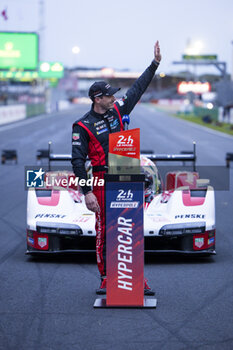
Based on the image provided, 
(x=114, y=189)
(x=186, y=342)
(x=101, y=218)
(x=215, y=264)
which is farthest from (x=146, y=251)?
(x=186, y=342)

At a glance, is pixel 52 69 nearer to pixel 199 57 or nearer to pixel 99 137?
pixel 199 57

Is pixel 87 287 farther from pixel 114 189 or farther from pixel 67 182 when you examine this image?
pixel 67 182

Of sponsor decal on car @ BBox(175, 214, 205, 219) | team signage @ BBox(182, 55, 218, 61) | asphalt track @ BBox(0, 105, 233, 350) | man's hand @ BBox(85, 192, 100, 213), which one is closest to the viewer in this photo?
asphalt track @ BBox(0, 105, 233, 350)

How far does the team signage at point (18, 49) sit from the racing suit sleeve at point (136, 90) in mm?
48949

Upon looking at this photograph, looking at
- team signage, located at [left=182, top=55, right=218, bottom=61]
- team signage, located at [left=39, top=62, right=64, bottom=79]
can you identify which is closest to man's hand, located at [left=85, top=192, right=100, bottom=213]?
team signage, located at [left=39, top=62, right=64, bottom=79]

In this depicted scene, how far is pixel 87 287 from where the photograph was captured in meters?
6.35

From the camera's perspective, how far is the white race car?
285 inches

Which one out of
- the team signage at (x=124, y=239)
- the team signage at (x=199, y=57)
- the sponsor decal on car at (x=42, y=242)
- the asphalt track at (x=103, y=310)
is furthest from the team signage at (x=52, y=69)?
the team signage at (x=124, y=239)

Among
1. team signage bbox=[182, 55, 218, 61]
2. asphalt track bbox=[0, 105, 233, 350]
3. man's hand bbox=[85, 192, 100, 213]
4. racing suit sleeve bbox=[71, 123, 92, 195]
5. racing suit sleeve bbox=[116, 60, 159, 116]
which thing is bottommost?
asphalt track bbox=[0, 105, 233, 350]

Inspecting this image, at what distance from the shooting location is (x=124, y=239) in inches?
213

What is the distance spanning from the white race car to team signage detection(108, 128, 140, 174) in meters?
1.90

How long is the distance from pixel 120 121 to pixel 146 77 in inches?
18.2

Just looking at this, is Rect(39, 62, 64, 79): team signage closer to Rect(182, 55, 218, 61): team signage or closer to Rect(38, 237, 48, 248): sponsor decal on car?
Rect(182, 55, 218, 61): team signage

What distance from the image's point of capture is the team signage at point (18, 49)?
176 feet
